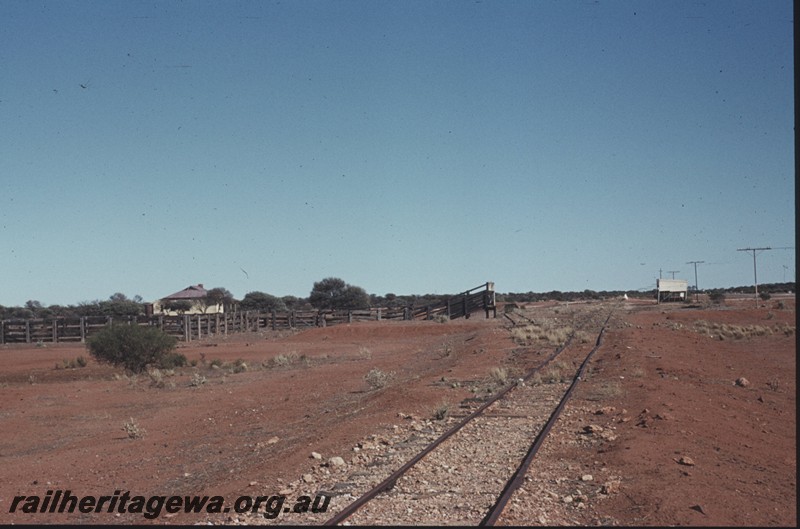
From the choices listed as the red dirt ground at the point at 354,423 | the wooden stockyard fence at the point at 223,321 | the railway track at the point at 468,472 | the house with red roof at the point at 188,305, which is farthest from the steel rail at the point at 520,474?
the house with red roof at the point at 188,305

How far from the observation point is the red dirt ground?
9.26m

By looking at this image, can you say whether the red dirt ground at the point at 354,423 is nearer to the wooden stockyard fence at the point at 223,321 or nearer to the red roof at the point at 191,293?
the wooden stockyard fence at the point at 223,321

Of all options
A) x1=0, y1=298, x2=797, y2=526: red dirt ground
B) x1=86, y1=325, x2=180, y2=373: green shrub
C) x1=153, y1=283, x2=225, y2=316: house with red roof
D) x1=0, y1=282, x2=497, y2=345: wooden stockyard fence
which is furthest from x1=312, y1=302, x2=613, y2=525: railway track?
x1=153, y1=283, x2=225, y2=316: house with red roof

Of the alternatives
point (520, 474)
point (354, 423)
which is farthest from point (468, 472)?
point (354, 423)

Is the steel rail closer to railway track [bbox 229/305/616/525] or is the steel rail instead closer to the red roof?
railway track [bbox 229/305/616/525]

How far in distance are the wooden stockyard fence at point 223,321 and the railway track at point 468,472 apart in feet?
98.7

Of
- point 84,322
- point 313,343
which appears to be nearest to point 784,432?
point 313,343

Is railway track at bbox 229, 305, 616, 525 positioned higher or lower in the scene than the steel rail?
lower

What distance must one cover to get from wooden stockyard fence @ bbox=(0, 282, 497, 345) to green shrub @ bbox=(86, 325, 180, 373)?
1105 cm

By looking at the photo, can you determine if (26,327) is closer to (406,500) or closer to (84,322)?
(84,322)

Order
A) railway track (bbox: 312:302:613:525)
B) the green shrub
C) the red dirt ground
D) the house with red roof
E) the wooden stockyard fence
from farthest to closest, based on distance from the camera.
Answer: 1. the house with red roof
2. the wooden stockyard fence
3. the green shrub
4. the red dirt ground
5. railway track (bbox: 312:302:613:525)

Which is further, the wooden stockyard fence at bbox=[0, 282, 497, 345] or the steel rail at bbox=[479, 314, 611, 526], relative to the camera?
the wooden stockyard fence at bbox=[0, 282, 497, 345]

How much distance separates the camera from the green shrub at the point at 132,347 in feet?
96.6

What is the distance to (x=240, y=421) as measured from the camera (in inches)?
657
